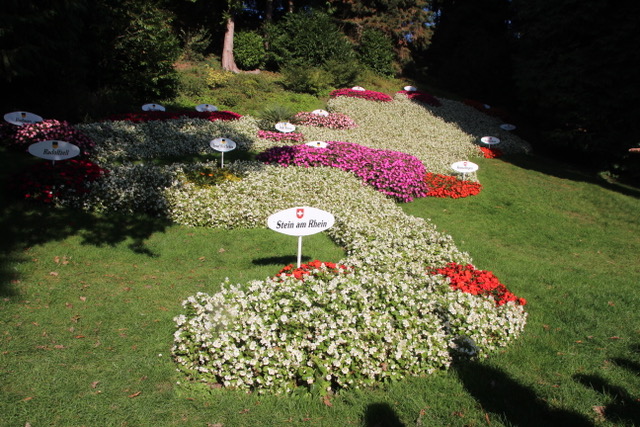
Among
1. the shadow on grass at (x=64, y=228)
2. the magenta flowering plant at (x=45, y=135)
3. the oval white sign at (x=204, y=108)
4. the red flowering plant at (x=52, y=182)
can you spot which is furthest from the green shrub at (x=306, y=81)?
the shadow on grass at (x=64, y=228)

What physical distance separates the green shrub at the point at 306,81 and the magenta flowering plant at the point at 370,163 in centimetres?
1346

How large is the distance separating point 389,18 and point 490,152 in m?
21.3

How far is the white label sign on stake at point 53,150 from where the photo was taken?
8.57 meters

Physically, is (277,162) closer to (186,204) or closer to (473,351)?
(186,204)

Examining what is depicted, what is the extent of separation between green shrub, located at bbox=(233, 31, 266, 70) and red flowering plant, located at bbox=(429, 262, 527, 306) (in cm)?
2855

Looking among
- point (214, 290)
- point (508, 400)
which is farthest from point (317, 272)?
point (508, 400)

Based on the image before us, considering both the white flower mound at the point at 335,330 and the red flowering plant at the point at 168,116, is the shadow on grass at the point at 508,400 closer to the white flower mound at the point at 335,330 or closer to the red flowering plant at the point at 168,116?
the white flower mound at the point at 335,330

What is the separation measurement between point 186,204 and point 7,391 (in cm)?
537

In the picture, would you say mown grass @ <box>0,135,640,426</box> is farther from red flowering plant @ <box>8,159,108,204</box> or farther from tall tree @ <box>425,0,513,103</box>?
tall tree @ <box>425,0,513,103</box>

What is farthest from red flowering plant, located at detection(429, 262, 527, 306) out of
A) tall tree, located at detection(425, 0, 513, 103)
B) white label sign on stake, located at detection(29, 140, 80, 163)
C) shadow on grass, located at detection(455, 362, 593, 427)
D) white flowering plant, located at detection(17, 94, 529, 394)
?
tall tree, located at detection(425, 0, 513, 103)

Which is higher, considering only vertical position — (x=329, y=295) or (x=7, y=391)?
(x=329, y=295)

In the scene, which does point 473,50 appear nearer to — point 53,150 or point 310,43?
point 310,43

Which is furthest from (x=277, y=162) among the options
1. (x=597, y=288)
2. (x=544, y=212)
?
(x=597, y=288)

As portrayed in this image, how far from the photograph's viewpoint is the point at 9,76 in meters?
12.4
